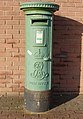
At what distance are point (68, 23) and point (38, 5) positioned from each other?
1378mm

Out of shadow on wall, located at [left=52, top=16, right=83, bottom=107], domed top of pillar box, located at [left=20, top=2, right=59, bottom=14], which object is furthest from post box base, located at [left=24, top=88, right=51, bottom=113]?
domed top of pillar box, located at [left=20, top=2, right=59, bottom=14]

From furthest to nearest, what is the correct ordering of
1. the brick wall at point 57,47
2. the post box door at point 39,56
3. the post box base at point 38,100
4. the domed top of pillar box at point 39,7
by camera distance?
the brick wall at point 57,47 → the post box base at point 38,100 → the post box door at point 39,56 → the domed top of pillar box at point 39,7

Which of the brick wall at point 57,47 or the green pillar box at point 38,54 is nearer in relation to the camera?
the green pillar box at point 38,54

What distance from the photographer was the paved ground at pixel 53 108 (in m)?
4.57

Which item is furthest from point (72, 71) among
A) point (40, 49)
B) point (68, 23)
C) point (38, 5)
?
point (38, 5)

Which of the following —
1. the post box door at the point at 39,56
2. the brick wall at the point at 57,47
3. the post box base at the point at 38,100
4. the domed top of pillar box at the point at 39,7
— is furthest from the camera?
the brick wall at the point at 57,47

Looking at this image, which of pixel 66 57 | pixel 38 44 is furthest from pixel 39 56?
pixel 66 57

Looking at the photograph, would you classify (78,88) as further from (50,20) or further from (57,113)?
(50,20)

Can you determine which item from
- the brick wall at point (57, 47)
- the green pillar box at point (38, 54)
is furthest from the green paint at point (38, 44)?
the brick wall at point (57, 47)

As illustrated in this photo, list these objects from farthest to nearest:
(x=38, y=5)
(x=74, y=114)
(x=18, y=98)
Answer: (x=18, y=98)
(x=74, y=114)
(x=38, y=5)

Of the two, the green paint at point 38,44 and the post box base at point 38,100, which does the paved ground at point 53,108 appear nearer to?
the post box base at point 38,100

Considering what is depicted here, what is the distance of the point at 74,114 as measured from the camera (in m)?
4.68

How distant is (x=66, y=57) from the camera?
5.64m

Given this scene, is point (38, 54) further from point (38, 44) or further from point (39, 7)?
point (39, 7)
